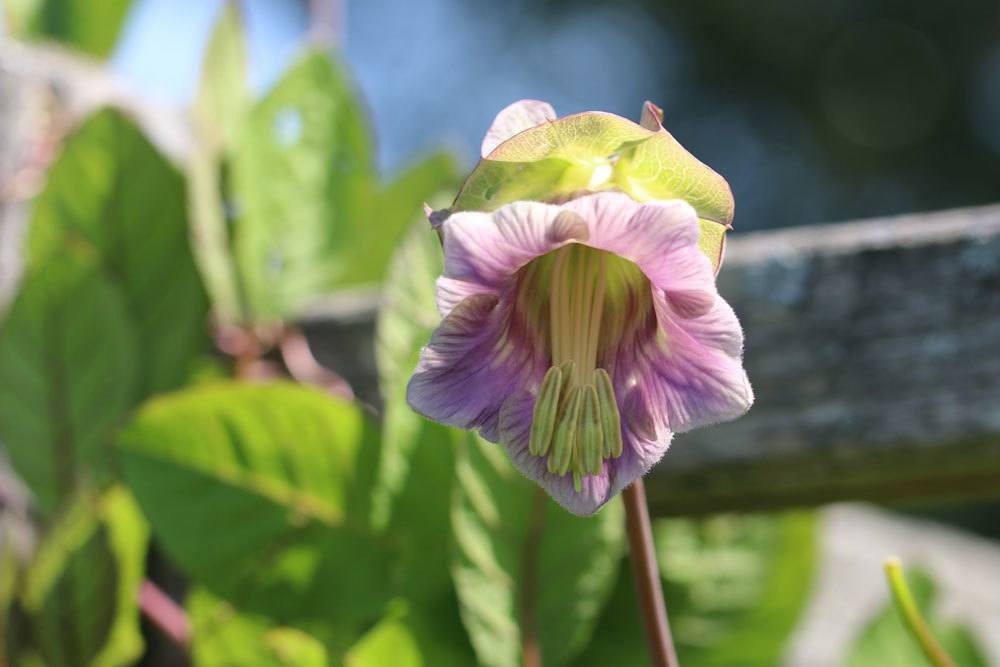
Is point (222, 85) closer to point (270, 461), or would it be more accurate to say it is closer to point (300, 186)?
point (300, 186)

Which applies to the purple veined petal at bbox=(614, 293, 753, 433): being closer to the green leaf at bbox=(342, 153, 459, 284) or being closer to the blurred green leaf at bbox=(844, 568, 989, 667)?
the blurred green leaf at bbox=(844, 568, 989, 667)

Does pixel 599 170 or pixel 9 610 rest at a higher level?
pixel 599 170

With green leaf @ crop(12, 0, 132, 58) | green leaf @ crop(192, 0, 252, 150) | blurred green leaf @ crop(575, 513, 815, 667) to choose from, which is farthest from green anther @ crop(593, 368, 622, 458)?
green leaf @ crop(12, 0, 132, 58)

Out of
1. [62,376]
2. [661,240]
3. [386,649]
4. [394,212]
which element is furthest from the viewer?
[394,212]

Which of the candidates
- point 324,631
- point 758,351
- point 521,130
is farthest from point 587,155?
point 324,631

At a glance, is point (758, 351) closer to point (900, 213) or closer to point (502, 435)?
point (502, 435)

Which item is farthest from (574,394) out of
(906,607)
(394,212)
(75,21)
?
(75,21)

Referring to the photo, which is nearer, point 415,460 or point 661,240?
point 661,240
